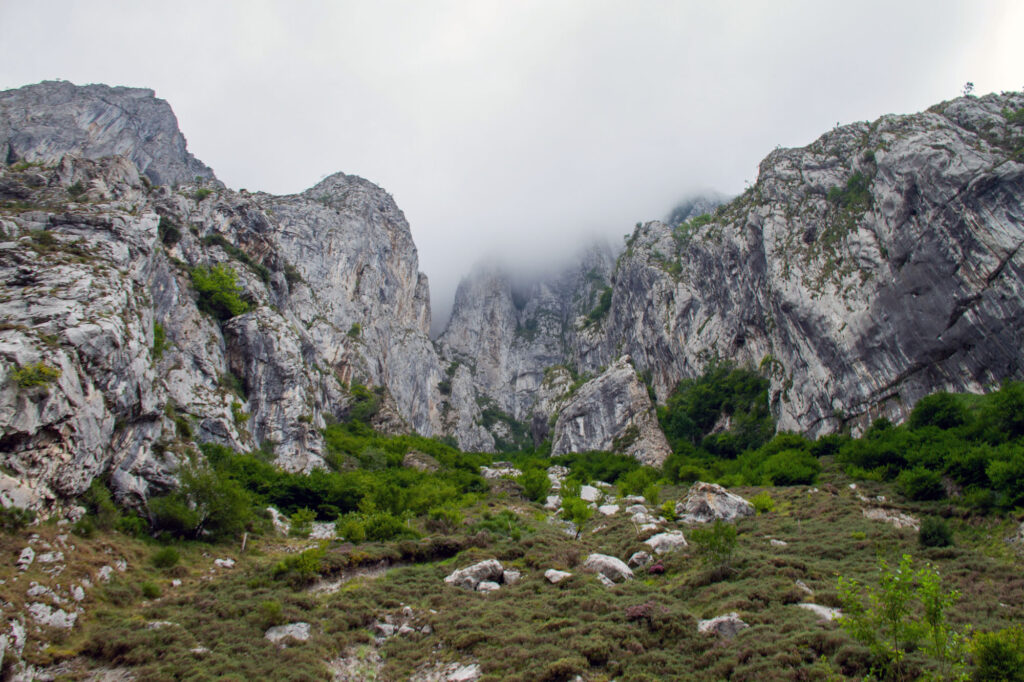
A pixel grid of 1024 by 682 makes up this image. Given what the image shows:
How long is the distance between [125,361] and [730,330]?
69474 mm

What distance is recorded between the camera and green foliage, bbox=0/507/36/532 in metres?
16.6

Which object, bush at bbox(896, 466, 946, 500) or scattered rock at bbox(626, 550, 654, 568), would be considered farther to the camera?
bush at bbox(896, 466, 946, 500)

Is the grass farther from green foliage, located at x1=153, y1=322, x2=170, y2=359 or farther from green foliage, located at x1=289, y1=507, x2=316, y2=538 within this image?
green foliage, located at x1=153, y1=322, x2=170, y2=359

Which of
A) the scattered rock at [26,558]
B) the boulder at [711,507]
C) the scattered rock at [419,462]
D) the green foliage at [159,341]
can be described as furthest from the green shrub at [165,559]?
the scattered rock at [419,462]

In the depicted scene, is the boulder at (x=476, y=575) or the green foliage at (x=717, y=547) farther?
the boulder at (x=476, y=575)

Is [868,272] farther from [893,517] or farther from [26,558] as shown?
[26,558]

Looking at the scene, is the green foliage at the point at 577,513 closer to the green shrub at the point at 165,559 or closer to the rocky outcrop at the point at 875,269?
the green shrub at the point at 165,559

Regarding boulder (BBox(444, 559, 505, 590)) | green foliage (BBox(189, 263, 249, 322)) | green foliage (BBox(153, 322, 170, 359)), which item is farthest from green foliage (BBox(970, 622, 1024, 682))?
green foliage (BBox(189, 263, 249, 322))

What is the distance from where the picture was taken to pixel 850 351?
Answer: 160 feet

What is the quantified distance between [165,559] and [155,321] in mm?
24873

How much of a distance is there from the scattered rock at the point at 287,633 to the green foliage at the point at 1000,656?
51.5ft

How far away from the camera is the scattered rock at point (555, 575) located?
19750mm

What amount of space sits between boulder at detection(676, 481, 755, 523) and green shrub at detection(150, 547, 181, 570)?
87.9 ft

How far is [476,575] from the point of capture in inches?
833
